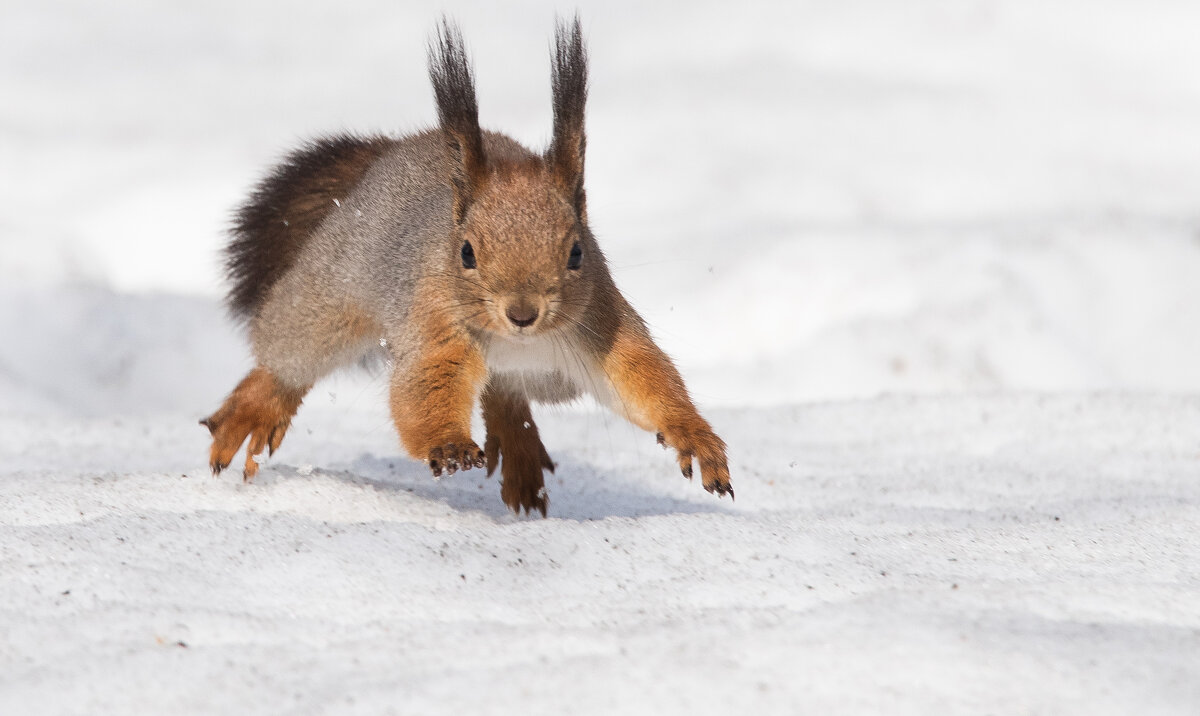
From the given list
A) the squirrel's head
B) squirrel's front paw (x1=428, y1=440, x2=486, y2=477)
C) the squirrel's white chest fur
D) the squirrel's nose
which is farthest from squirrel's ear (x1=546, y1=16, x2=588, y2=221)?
squirrel's front paw (x1=428, y1=440, x2=486, y2=477)

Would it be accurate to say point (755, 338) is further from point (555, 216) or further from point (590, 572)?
point (590, 572)

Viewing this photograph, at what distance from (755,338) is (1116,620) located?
4.95 meters

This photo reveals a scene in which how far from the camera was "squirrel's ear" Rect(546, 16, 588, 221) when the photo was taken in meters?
3.51

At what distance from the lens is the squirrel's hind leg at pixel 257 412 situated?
4027mm

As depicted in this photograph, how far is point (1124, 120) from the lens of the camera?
32.0 feet

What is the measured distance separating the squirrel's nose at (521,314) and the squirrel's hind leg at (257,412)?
117cm

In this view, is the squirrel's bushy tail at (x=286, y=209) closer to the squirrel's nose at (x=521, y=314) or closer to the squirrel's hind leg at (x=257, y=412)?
the squirrel's hind leg at (x=257, y=412)

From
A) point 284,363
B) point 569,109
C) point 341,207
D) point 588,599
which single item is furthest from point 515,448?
point 588,599

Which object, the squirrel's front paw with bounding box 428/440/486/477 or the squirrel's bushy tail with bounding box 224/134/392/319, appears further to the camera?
the squirrel's bushy tail with bounding box 224/134/392/319

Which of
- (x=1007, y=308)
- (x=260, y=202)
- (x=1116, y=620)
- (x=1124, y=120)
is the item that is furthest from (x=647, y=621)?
(x=1124, y=120)

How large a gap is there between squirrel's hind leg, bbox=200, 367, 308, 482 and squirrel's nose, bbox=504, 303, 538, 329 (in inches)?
46.0

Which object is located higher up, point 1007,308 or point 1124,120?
point 1124,120

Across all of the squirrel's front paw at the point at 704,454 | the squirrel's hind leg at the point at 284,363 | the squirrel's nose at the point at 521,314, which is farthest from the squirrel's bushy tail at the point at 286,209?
the squirrel's front paw at the point at 704,454

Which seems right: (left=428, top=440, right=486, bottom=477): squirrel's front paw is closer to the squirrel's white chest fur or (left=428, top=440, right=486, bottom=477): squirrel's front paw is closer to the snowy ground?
the snowy ground
